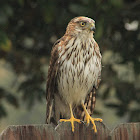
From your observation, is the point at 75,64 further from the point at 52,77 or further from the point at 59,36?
the point at 59,36

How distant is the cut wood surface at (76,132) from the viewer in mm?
2303

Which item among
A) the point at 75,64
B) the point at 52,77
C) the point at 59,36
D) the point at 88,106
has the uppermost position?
the point at 59,36

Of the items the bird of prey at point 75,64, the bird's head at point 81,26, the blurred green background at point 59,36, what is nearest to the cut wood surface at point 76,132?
the bird of prey at point 75,64

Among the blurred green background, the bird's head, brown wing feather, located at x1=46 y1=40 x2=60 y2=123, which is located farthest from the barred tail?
the blurred green background

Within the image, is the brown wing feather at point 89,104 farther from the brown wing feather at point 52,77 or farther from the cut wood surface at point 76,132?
the cut wood surface at point 76,132

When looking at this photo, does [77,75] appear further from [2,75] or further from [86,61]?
[2,75]

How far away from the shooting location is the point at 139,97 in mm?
5906

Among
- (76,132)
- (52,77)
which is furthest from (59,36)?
(76,132)

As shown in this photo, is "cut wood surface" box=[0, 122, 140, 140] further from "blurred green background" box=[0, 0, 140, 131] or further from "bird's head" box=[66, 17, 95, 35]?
Result: "blurred green background" box=[0, 0, 140, 131]

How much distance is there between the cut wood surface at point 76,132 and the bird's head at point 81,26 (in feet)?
4.42

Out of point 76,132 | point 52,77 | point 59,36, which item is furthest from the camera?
point 59,36

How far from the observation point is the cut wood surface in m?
2.30

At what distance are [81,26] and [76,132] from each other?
5.14 ft

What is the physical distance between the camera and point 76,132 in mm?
2514
